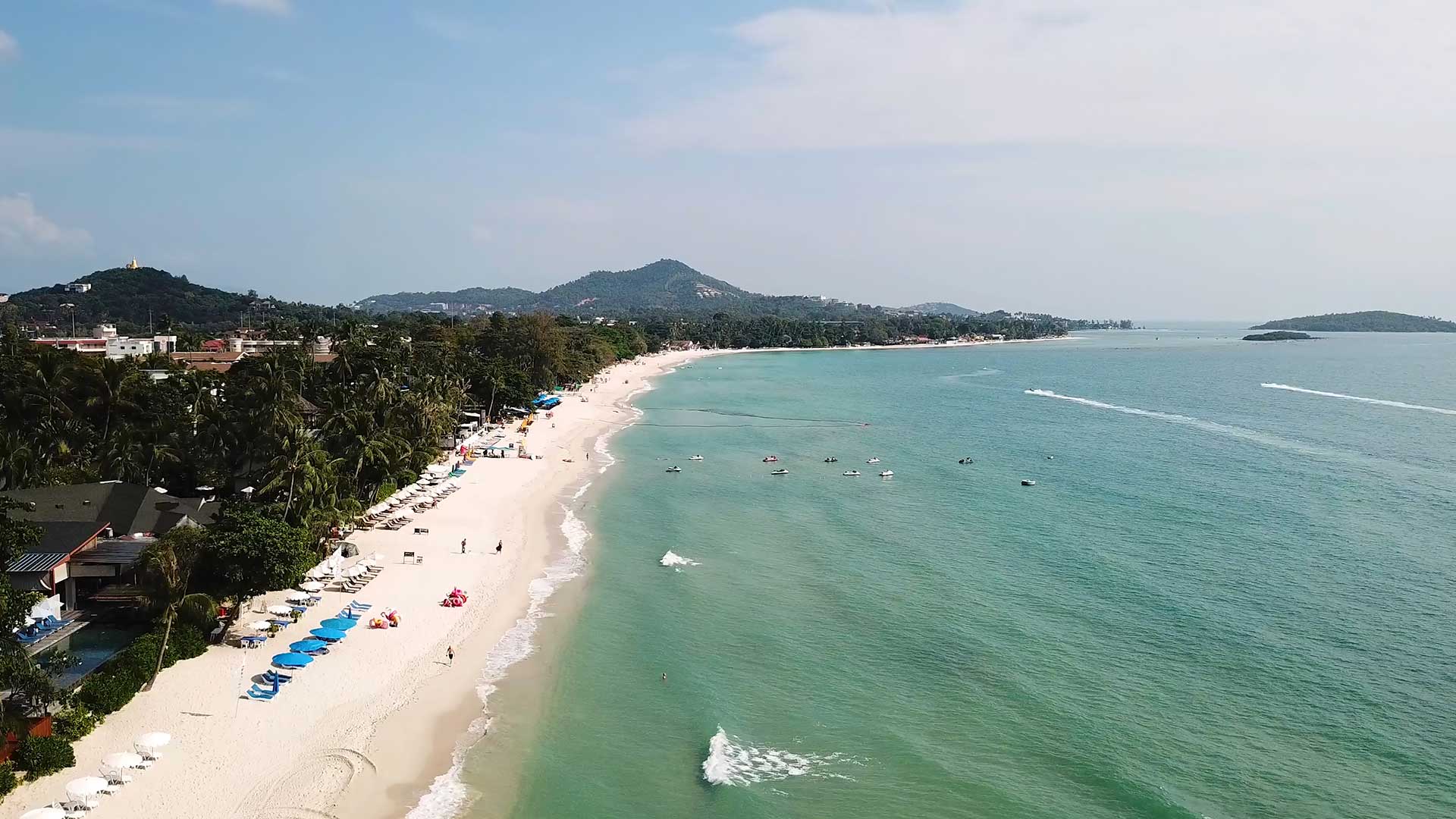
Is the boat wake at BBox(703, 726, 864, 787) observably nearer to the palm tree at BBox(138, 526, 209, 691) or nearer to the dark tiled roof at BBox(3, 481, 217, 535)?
the palm tree at BBox(138, 526, 209, 691)

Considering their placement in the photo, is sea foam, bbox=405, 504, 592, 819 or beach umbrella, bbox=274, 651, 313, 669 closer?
sea foam, bbox=405, 504, 592, 819

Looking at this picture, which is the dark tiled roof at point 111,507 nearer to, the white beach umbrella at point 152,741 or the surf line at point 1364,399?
the white beach umbrella at point 152,741

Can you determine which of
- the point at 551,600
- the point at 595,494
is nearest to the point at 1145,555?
the point at 551,600

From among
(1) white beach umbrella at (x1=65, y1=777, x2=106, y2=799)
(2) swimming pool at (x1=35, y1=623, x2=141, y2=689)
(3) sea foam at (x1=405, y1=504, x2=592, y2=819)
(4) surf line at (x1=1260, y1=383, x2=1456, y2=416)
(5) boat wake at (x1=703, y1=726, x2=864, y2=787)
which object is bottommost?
(5) boat wake at (x1=703, y1=726, x2=864, y2=787)

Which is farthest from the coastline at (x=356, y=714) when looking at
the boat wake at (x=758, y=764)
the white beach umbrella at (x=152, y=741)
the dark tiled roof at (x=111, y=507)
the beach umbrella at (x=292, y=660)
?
the boat wake at (x=758, y=764)

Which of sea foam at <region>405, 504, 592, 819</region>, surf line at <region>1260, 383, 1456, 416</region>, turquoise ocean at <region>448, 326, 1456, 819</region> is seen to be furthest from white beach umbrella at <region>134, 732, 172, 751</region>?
surf line at <region>1260, 383, 1456, 416</region>
